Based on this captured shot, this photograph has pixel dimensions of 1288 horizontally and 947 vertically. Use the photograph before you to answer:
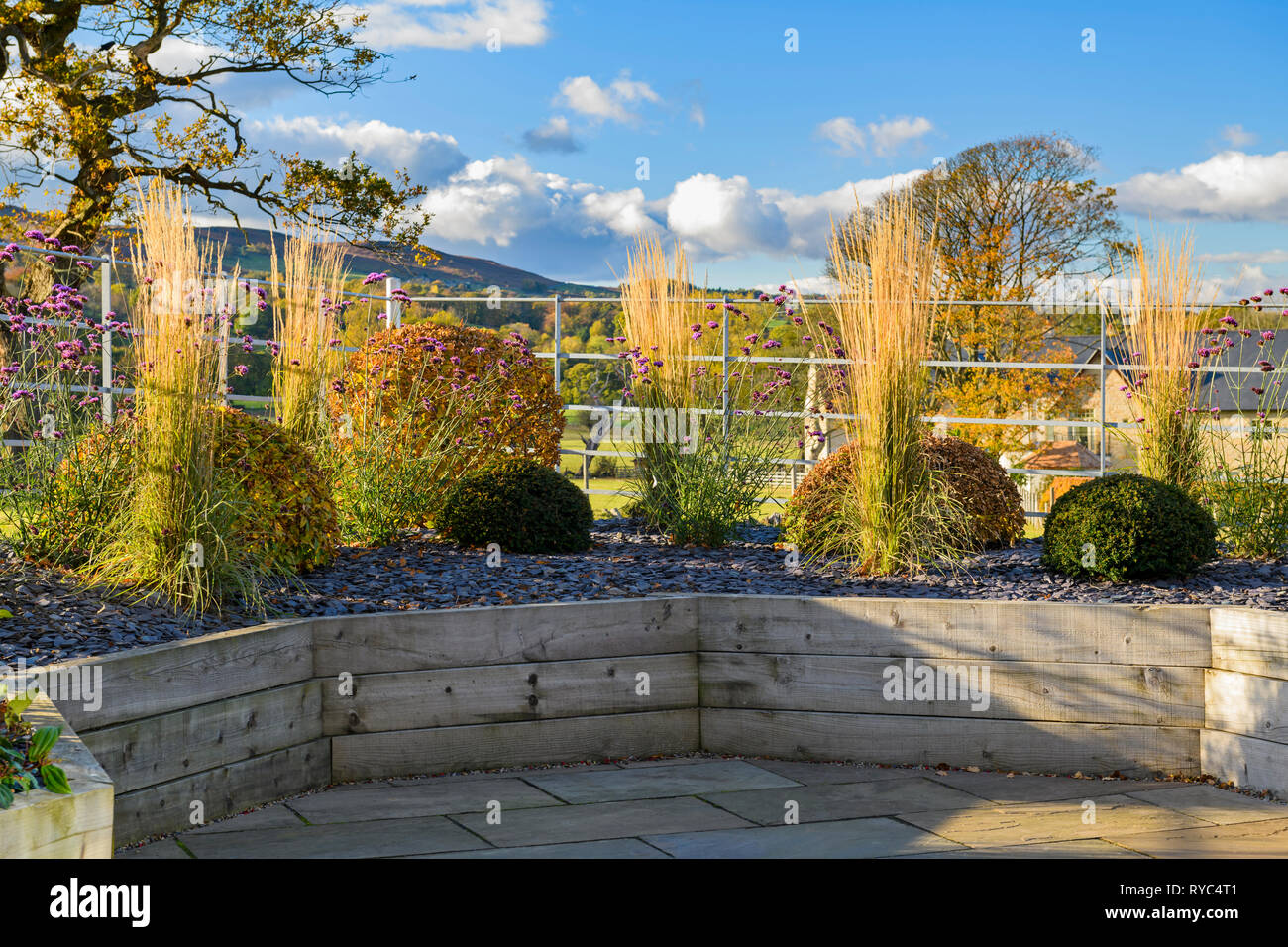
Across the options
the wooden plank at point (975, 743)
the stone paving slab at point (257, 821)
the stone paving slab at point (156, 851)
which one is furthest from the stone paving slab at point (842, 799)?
the stone paving slab at point (156, 851)

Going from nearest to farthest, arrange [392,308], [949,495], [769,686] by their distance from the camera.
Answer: [769,686] → [949,495] → [392,308]

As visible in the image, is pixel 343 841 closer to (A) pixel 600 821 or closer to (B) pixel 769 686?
(A) pixel 600 821

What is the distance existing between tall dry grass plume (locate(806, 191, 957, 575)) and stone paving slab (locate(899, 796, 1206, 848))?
3.81 feet

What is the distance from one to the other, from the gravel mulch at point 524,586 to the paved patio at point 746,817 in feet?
1.98

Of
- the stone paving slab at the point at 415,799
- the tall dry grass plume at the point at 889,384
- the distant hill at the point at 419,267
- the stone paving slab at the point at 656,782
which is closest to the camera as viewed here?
the stone paving slab at the point at 415,799

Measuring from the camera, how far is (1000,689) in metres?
3.61

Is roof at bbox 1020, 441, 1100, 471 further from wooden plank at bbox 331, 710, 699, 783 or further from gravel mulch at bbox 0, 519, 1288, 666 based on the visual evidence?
wooden plank at bbox 331, 710, 699, 783

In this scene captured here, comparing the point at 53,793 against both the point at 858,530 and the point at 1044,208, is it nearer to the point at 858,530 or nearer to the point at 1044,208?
the point at 858,530

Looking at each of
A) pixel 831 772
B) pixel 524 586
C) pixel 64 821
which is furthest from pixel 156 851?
pixel 831 772

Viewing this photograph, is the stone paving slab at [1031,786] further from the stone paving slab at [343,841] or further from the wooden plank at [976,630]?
the stone paving slab at [343,841]

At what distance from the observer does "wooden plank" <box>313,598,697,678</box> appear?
3.47m

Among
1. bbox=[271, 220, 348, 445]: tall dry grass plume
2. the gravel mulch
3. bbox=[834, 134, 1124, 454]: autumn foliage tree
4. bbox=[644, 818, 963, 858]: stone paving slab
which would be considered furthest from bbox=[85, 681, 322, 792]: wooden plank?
bbox=[834, 134, 1124, 454]: autumn foliage tree

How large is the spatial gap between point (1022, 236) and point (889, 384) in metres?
13.1

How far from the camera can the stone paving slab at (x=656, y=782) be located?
10.8 feet
